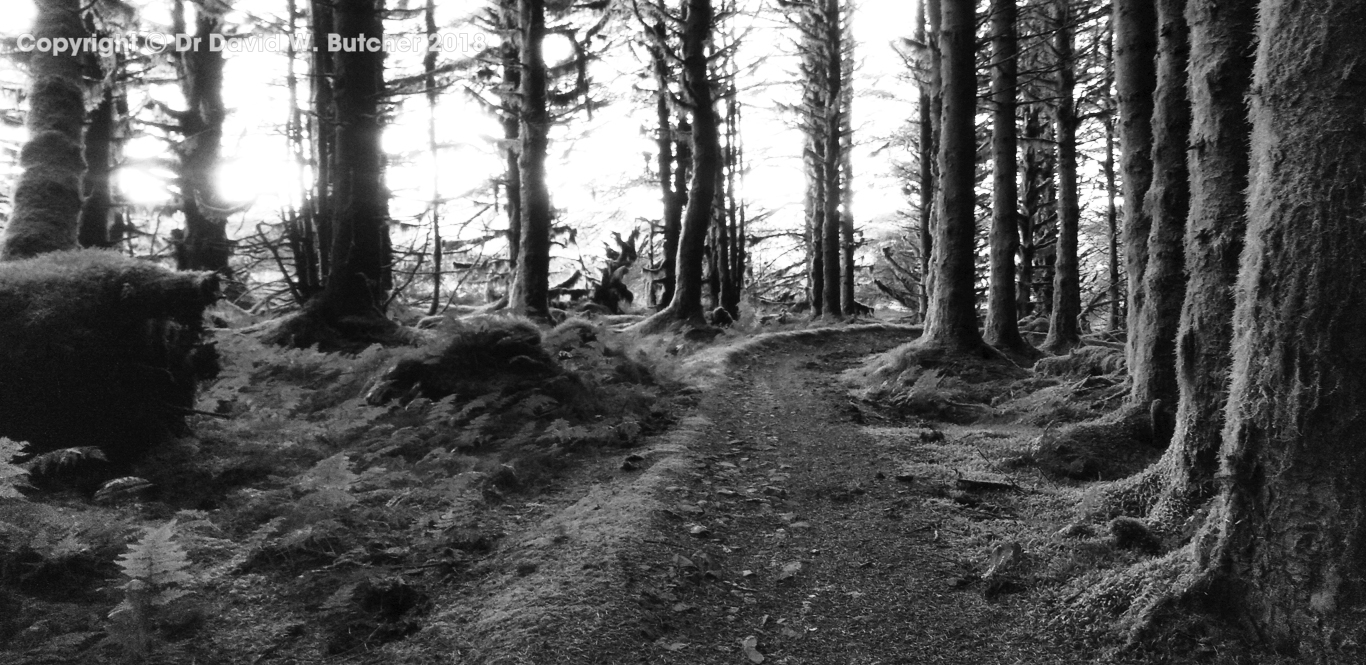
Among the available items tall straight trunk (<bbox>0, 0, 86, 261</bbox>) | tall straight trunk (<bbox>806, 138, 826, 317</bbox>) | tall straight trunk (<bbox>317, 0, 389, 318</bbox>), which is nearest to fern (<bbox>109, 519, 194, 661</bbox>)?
tall straight trunk (<bbox>0, 0, 86, 261</bbox>)

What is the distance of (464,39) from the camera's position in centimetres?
1750

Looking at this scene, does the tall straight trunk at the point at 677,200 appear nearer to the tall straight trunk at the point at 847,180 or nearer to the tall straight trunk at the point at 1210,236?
the tall straight trunk at the point at 847,180

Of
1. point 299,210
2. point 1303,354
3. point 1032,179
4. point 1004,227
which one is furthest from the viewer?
point 1032,179

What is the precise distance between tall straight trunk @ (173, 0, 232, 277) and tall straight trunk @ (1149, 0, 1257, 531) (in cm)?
1537

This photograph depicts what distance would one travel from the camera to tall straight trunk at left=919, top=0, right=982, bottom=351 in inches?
435

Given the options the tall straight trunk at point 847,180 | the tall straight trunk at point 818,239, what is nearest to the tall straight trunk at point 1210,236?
the tall straight trunk at point 847,180

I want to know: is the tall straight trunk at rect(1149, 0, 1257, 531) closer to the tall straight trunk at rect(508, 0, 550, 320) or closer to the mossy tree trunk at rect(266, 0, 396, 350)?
the mossy tree trunk at rect(266, 0, 396, 350)

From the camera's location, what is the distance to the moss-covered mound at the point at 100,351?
488 cm

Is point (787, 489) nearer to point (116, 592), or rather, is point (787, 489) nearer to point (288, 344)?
point (116, 592)

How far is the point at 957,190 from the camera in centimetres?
1125

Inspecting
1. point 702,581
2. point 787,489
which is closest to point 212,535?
point 702,581

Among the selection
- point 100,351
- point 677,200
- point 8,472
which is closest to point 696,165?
point 677,200

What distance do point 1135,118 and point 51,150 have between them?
39.8 feet

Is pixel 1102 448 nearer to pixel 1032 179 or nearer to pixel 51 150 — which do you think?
pixel 51 150
